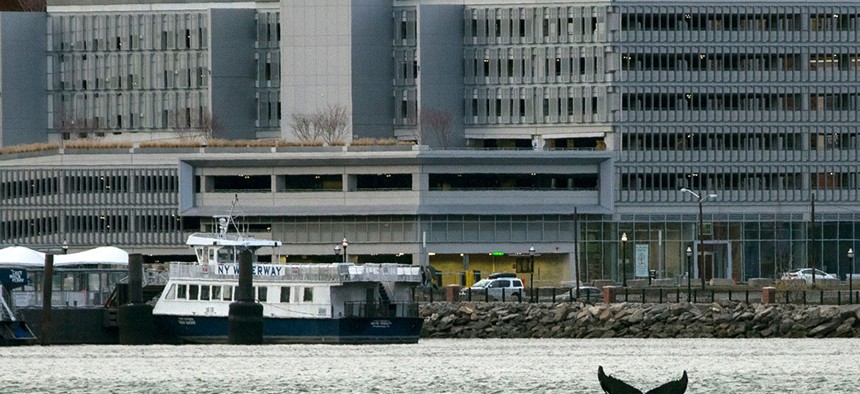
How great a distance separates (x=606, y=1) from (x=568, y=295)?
52588 millimetres

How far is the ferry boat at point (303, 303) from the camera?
395 ft

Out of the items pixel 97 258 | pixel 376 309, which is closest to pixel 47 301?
pixel 97 258

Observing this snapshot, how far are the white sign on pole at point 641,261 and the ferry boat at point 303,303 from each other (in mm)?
76908

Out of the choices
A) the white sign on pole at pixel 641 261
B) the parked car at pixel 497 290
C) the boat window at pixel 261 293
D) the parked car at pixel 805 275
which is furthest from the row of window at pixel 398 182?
the boat window at pixel 261 293

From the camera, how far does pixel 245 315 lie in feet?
388

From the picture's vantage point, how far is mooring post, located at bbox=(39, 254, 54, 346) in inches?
4653

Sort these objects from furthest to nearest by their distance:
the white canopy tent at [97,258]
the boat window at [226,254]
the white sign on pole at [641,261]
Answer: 1. the white sign on pole at [641,261]
2. the white canopy tent at [97,258]
3. the boat window at [226,254]

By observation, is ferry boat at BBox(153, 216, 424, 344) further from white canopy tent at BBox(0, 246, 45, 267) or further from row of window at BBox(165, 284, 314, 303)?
white canopy tent at BBox(0, 246, 45, 267)

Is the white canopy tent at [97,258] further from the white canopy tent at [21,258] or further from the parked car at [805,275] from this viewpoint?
the parked car at [805,275]

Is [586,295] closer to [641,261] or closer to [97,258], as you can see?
[97,258]

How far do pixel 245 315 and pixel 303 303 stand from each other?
3.91m

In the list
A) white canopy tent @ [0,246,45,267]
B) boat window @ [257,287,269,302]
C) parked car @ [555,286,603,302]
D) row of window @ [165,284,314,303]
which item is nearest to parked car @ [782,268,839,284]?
parked car @ [555,286,603,302]

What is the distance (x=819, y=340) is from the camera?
12606 cm

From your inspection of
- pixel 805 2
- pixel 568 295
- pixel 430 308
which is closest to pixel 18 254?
pixel 430 308
